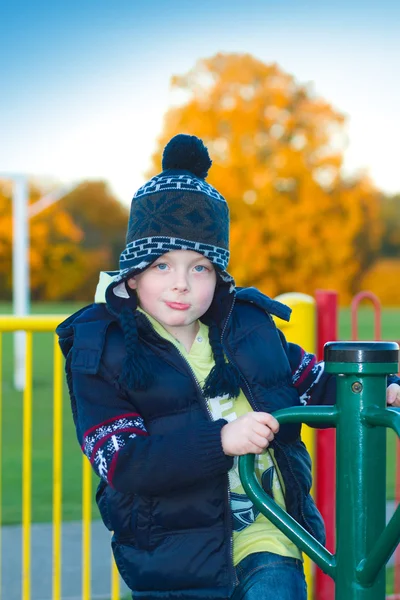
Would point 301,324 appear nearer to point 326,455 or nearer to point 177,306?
point 326,455

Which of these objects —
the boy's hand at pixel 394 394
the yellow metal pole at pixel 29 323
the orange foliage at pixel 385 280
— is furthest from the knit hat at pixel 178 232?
the orange foliage at pixel 385 280

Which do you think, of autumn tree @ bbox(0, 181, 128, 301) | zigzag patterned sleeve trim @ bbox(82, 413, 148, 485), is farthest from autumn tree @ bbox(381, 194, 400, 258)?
zigzag patterned sleeve trim @ bbox(82, 413, 148, 485)

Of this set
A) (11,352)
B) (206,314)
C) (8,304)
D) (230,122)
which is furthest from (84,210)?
(206,314)

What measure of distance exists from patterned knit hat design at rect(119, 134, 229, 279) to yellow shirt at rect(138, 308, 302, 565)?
16cm

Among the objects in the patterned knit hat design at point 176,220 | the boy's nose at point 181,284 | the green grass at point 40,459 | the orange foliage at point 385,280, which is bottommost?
the green grass at point 40,459

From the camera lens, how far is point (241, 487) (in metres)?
2.03

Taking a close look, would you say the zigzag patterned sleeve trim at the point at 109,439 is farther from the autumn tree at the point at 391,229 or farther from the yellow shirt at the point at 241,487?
the autumn tree at the point at 391,229

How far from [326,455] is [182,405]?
1286 mm

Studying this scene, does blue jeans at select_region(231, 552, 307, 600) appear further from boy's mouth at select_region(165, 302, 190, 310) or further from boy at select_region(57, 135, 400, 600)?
boy's mouth at select_region(165, 302, 190, 310)

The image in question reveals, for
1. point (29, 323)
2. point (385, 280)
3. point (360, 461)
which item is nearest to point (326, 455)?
point (29, 323)

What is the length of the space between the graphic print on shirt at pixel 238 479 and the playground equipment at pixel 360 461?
57 centimetres

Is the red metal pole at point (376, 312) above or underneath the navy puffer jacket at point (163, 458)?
above

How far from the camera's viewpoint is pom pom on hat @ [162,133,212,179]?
7.17 ft

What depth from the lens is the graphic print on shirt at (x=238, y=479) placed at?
2016mm
